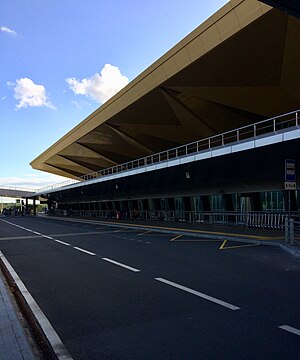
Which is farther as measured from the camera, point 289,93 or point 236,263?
point 289,93

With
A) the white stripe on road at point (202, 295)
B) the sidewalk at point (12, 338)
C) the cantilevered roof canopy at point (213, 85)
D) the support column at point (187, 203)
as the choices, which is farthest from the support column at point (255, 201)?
the sidewalk at point (12, 338)

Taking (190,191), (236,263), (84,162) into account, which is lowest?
(236,263)

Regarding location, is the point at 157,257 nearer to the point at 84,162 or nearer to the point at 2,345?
the point at 2,345

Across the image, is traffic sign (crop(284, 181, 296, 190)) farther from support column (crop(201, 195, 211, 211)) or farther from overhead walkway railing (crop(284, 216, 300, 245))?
support column (crop(201, 195, 211, 211))

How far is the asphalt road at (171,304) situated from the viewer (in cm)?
447

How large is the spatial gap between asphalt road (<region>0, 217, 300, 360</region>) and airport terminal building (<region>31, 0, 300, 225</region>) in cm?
490

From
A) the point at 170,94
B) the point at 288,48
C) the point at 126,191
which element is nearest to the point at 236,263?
the point at 288,48

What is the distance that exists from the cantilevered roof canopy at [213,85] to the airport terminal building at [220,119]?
61mm

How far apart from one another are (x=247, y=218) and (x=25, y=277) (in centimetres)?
1693

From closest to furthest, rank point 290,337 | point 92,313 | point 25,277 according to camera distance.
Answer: point 290,337 → point 92,313 → point 25,277

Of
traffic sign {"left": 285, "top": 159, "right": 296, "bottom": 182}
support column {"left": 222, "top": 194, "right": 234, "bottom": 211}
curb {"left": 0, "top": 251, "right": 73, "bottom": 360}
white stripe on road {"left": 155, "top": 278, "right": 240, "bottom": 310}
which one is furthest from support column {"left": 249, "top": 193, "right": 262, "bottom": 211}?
curb {"left": 0, "top": 251, "right": 73, "bottom": 360}

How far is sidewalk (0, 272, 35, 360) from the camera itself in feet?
13.4

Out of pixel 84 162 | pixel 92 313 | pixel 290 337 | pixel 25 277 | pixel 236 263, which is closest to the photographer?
pixel 290 337

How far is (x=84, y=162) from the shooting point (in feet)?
227
